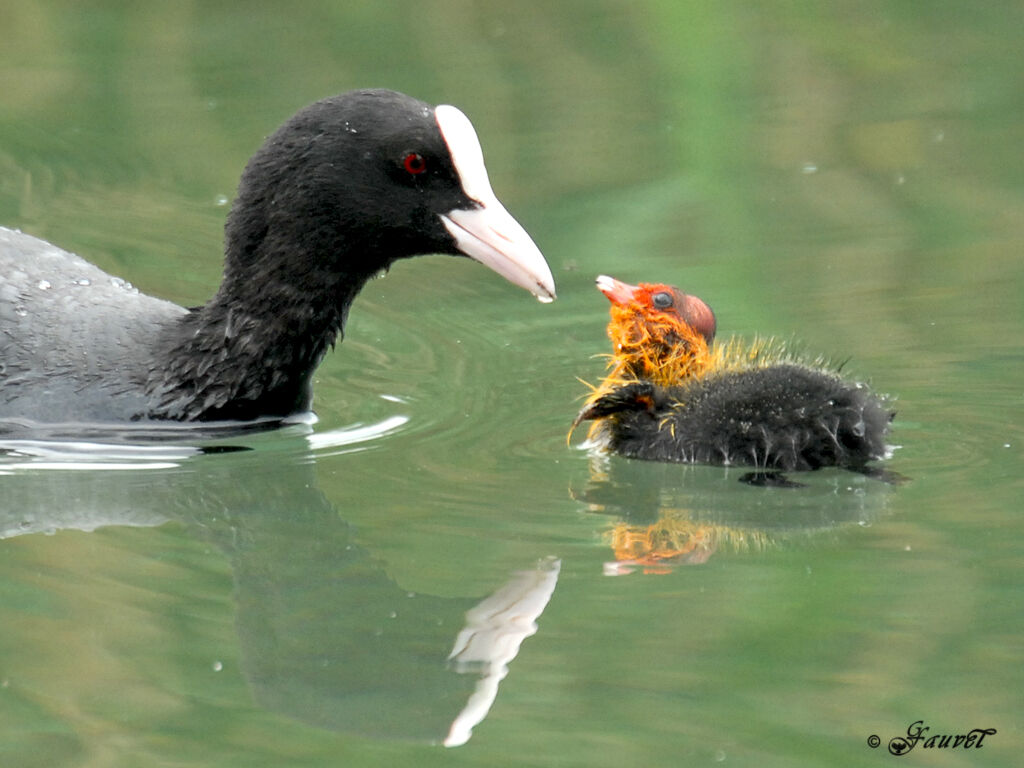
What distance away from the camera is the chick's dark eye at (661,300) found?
202 inches

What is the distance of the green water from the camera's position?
10.5 ft

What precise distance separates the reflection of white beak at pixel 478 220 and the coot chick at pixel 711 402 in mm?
406

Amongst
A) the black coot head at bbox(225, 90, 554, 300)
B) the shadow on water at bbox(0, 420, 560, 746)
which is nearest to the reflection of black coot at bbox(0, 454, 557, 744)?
the shadow on water at bbox(0, 420, 560, 746)

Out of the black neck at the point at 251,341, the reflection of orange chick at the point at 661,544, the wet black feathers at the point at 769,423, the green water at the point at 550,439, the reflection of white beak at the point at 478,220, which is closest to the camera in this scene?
the green water at the point at 550,439

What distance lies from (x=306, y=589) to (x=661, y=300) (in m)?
1.66

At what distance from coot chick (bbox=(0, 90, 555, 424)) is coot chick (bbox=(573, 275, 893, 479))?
0.41 metres

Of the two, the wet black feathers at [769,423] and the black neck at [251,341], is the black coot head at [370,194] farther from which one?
Answer: the wet black feathers at [769,423]

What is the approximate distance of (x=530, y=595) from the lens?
3.76 metres

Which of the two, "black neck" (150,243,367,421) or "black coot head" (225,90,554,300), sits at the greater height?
"black coot head" (225,90,554,300)

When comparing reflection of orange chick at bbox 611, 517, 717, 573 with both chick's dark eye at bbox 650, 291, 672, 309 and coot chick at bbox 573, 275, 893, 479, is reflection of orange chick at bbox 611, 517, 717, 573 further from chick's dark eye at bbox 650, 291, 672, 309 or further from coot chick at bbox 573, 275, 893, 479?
chick's dark eye at bbox 650, 291, 672, 309

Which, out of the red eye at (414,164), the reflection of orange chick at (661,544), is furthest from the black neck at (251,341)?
the reflection of orange chick at (661,544)

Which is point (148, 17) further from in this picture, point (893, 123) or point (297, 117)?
point (297, 117)

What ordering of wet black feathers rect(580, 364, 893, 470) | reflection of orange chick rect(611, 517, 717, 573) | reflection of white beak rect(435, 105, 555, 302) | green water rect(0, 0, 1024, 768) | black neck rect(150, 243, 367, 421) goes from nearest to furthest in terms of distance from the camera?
green water rect(0, 0, 1024, 768)
reflection of orange chick rect(611, 517, 717, 573)
wet black feathers rect(580, 364, 893, 470)
reflection of white beak rect(435, 105, 555, 302)
black neck rect(150, 243, 367, 421)

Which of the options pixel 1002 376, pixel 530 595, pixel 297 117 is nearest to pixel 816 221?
pixel 1002 376
